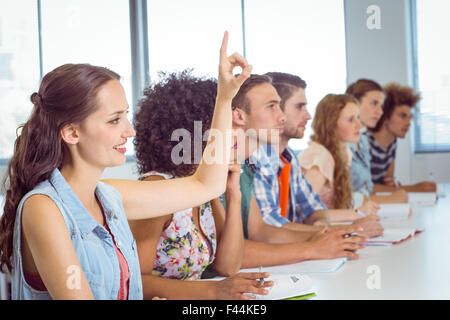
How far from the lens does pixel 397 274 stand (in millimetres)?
1304

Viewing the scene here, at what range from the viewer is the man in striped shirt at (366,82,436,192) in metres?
3.49

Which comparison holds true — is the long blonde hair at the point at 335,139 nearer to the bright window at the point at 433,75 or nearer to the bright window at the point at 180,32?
the bright window at the point at 180,32

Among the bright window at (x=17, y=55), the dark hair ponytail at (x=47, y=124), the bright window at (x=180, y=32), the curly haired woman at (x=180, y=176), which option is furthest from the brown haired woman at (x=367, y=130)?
the bright window at (x=17, y=55)

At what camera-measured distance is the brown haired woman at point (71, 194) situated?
80cm

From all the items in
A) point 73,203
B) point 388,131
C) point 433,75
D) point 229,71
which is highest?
point 433,75

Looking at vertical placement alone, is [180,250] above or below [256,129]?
below

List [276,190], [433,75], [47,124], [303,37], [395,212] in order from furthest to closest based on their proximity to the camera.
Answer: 1. [433,75]
2. [303,37]
3. [395,212]
4. [276,190]
5. [47,124]

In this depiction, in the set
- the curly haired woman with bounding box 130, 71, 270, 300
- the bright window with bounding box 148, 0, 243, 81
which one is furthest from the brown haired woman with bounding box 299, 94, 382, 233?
the bright window with bounding box 148, 0, 243, 81

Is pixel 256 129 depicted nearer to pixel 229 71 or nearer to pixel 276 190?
pixel 276 190

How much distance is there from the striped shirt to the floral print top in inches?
97.0

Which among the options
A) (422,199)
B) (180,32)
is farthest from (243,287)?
(180,32)

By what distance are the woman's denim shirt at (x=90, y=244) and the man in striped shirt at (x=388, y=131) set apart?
270 centimetres

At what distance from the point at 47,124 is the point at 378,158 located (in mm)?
2951
